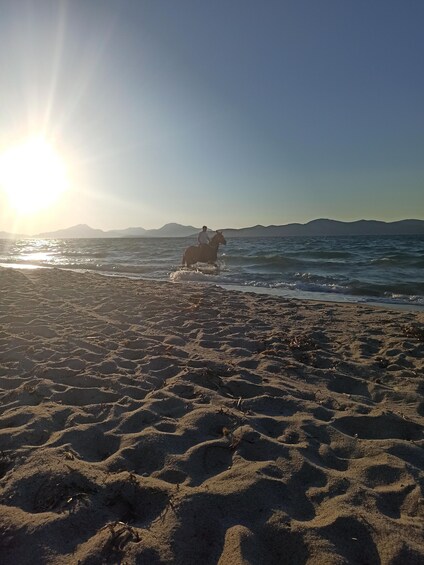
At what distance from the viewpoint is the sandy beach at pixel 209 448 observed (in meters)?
2.22

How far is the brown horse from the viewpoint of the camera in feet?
70.9

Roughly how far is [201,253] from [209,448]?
741 inches

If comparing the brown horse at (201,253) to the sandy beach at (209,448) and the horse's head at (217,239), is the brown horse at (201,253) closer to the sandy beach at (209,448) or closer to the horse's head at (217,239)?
the horse's head at (217,239)

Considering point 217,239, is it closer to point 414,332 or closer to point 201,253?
point 201,253

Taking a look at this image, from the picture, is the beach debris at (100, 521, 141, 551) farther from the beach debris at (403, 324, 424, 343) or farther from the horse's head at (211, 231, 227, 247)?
the horse's head at (211, 231, 227, 247)

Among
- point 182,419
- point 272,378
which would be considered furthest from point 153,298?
point 182,419

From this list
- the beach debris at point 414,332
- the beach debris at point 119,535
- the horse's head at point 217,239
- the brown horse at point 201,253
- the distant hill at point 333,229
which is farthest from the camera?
the distant hill at point 333,229

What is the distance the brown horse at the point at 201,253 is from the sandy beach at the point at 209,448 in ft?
49.3

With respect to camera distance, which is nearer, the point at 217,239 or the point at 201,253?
the point at 201,253

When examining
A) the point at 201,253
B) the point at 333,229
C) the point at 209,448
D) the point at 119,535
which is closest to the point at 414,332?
the point at 209,448

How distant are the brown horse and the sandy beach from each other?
49.3 ft

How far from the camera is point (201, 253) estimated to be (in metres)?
21.8

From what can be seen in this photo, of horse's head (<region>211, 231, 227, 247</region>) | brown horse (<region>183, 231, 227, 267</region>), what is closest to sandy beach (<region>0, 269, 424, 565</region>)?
brown horse (<region>183, 231, 227, 267</region>)

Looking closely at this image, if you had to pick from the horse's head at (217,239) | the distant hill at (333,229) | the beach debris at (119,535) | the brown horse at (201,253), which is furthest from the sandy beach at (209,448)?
the distant hill at (333,229)
